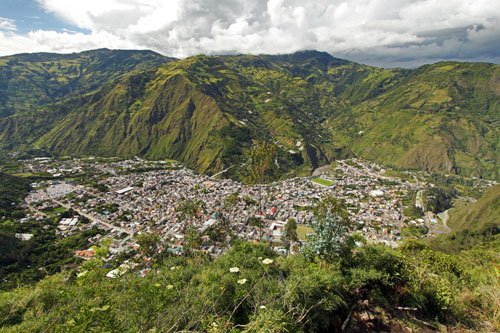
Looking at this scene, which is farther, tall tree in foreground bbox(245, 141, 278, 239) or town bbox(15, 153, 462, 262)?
town bbox(15, 153, 462, 262)

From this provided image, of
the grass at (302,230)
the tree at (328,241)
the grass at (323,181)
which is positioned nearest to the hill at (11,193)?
the grass at (302,230)

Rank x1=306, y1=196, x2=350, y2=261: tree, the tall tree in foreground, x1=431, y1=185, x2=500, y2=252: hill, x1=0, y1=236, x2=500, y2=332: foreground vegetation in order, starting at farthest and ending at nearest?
x1=431, y1=185, x2=500, y2=252: hill < the tall tree in foreground < x1=306, y1=196, x2=350, y2=261: tree < x1=0, y1=236, x2=500, y2=332: foreground vegetation

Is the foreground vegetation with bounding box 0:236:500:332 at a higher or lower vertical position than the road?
higher

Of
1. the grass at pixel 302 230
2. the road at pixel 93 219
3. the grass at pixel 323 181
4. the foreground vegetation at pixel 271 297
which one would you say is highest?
the foreground vegetation at pixel 271 297

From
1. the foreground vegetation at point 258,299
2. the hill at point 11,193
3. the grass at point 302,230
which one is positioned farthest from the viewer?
the hill at point 11,193

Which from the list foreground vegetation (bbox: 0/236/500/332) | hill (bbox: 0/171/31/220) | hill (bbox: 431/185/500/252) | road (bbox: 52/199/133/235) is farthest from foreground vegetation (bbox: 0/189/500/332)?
hill (bbox: 0/171/31/220)

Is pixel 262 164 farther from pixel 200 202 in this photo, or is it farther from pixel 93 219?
pixel 93 219

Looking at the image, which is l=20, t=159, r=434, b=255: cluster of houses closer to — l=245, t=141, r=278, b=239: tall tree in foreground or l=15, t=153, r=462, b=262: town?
l=15, t=153, r=462, b=262: town

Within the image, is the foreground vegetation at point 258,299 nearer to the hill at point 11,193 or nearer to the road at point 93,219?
the road at point 93,219

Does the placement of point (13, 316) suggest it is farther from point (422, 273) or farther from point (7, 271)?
point (7, 271)

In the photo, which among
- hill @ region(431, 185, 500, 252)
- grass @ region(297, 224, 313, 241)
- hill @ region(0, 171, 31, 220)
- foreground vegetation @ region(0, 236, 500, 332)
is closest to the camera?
foreground vegetation @ region(0, 236, 500, 332)

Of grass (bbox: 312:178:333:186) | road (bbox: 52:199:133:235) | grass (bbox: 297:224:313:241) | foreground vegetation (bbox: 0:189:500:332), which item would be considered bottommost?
grass (bbox: 312:178:333:186)
